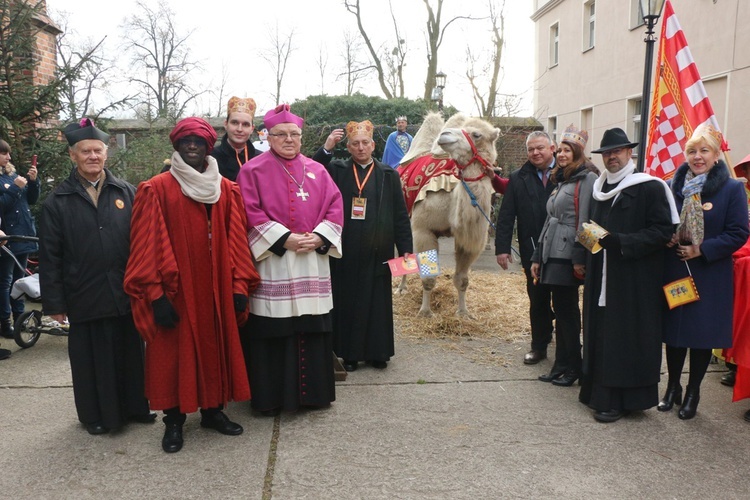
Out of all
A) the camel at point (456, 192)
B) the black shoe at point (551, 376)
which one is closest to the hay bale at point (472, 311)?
the camel at point (456, 192)

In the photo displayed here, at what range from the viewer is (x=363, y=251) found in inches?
184

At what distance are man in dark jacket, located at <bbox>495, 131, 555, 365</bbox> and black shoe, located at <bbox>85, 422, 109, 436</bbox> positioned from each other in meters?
3.23

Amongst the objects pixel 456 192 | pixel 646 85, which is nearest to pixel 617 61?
pixel 646 85

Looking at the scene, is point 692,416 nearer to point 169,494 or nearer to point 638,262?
point 638,262

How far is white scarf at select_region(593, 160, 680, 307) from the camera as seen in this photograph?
3650mm

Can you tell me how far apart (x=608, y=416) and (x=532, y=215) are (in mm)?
1735

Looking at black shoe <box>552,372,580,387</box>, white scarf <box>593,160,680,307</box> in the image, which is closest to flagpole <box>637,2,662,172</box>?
white scarf <box>593,160,680,307</box>

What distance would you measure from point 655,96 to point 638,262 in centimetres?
315

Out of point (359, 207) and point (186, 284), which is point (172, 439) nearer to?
point (186, 284)

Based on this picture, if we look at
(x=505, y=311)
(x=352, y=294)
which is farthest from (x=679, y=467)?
(x=505, y=311)

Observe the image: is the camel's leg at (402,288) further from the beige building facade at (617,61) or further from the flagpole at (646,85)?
the beige building facade at (617,61)

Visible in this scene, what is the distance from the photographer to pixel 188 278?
3.31 metres

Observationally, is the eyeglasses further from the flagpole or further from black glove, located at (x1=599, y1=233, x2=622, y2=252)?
the flagpole

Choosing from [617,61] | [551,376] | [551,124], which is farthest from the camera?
[551,124]
